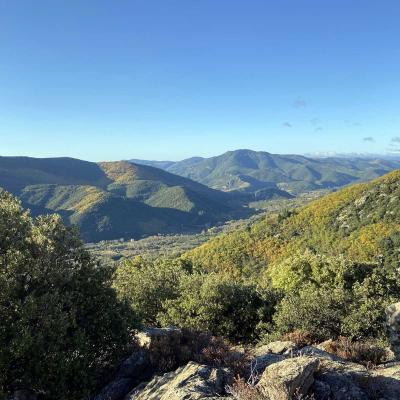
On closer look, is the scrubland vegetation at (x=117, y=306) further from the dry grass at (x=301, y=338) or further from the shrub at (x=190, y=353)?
the shrub at (x=190, y=353)

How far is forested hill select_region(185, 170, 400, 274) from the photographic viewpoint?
106m

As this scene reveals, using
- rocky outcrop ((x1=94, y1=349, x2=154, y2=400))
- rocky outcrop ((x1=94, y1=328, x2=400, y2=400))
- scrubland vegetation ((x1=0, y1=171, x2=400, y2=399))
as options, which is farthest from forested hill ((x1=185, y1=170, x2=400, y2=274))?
rocky outcrop ((x1=94, y1=328, x2=400, y2=400))

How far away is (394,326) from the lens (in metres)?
24.2

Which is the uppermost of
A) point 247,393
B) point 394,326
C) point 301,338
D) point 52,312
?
point 52,312

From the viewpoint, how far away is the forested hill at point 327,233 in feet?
349

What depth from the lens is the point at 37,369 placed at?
16219 mm

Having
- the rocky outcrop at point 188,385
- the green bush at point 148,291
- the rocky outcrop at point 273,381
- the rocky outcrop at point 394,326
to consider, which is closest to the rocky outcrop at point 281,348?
the rocky outcrop at point 273,381

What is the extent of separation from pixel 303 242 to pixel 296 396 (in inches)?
4426

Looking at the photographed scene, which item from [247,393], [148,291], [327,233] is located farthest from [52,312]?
[327,233]

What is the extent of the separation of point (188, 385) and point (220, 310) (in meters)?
21.6

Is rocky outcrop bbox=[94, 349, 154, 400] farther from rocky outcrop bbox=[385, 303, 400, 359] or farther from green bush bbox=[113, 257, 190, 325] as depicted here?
green bush bbox=[113, 257, 190, 325]

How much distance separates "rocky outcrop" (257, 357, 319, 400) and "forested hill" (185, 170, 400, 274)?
8574cm

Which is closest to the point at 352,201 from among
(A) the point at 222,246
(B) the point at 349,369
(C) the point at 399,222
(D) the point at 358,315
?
(C) the point at 399,222

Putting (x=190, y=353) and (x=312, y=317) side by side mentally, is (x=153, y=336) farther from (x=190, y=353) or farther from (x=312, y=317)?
(x=312, y=317)
